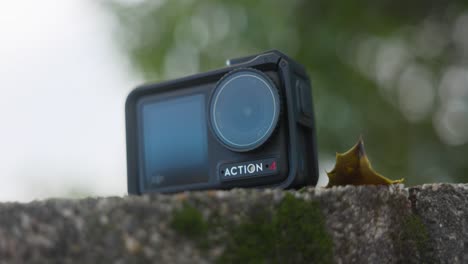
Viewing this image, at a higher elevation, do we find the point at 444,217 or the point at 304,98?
the point at 304,98

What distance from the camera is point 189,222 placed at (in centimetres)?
51

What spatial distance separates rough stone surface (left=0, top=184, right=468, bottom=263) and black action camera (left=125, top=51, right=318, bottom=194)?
0.20 meters

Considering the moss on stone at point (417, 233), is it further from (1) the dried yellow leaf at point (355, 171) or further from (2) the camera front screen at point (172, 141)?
(2) the camera front screen at point (172, 141)

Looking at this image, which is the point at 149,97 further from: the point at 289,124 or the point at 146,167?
the point at 289,124

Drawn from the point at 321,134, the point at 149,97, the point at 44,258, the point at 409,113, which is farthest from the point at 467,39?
the point at 44,258

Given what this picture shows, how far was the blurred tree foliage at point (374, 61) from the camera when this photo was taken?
3277 millimetres

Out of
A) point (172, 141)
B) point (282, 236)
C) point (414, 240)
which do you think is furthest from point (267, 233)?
point (172, 141)

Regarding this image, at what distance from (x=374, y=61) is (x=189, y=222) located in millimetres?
3082

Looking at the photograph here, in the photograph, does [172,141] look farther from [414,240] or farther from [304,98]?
[414,240]

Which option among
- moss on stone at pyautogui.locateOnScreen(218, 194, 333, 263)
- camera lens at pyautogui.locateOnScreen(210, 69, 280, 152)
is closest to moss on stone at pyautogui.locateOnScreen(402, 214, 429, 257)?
moss on stone at pyautogui.locateOnScreen(218, 194, 333, 263)

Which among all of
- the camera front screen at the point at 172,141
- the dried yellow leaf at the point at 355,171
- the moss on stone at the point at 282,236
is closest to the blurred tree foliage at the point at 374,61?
the camera front screen at the point at 172,141

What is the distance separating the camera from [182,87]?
0.95m

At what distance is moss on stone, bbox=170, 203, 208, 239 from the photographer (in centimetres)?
51

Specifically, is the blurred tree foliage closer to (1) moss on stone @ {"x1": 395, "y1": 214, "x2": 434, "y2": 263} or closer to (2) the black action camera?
(2) the black action camera
